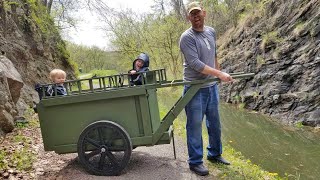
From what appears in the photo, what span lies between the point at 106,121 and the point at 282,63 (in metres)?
11.0

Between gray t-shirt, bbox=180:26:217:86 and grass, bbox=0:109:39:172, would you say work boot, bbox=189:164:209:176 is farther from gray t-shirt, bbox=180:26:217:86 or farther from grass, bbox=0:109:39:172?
grass, bbox=0:109:39:172

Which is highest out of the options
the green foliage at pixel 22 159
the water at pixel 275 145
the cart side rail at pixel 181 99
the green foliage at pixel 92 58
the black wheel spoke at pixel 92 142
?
the green foliage at pixel 92 58

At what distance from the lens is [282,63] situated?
13.7 m

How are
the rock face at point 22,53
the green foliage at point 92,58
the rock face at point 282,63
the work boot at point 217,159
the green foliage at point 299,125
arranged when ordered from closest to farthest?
the work boot at point 217,159 < the rock face at point 22,53 < the green foliage at point 299,125 < the rock face at point 282,63 < the green foliage at point 92,58

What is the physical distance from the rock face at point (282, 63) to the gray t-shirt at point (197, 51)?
7.02 meters

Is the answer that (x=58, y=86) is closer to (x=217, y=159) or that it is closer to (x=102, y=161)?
(x=102, y=161)

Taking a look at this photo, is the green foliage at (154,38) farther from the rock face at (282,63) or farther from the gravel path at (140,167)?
the gravel path at (140,167)

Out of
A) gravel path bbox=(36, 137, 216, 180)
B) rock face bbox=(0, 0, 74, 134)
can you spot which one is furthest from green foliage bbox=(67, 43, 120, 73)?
gravel path bbox=(36, 137, 216, 180)

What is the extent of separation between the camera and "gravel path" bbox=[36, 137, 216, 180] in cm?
455

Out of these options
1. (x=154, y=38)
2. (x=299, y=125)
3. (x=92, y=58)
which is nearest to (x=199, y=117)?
(x=299, y=125)

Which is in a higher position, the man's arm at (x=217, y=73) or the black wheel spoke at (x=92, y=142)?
the man's arm at (x=217, y=73)

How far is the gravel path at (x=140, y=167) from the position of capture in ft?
14.9

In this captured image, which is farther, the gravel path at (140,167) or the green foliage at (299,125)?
the green foliage at (299,125)

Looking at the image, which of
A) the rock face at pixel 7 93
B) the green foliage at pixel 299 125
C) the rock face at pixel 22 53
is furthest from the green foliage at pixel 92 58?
the rock face at pixel 7 93
